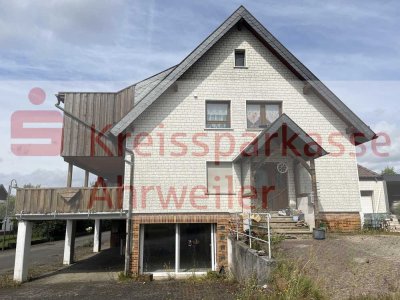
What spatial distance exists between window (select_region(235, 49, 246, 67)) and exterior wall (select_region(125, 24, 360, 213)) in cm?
22

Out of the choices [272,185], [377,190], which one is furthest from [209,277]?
[377,190]

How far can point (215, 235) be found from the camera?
46.5ft

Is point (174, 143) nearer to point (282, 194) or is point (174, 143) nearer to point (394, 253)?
point (282, 194)

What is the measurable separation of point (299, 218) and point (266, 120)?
14.6 ft

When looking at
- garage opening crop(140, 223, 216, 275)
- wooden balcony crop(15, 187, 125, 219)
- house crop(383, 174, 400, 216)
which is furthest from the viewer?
house crop(383, 174, 400, 216)

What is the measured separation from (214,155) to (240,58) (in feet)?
15.4

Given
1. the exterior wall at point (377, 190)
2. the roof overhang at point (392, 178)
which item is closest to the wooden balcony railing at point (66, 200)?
the exterior wall at point (377, 190)

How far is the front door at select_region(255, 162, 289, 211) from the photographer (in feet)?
48.6

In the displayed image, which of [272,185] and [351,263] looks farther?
[272,185]

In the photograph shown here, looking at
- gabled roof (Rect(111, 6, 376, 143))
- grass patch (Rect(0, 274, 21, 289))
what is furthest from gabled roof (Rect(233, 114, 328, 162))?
grass patch (Rect(0, 274, 21, 289))

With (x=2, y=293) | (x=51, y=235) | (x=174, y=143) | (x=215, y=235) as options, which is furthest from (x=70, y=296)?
(x=51, y=235)

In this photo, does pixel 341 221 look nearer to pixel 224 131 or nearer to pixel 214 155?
pixel 214 155

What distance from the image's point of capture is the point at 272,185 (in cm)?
1496

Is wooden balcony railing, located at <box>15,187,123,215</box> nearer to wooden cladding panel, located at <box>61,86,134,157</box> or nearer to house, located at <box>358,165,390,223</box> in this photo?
wooden cladding panel, located at <box>61,86,134,157</box>
